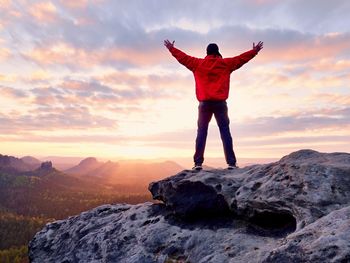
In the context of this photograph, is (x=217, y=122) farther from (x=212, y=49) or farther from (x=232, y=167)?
(x=212, y=49)


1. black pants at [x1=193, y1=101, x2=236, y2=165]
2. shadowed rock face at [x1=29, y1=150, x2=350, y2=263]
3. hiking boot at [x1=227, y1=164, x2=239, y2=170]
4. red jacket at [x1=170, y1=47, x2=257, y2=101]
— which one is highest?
red jacket at [x1=170, y1=47, x2=257, y2=101]

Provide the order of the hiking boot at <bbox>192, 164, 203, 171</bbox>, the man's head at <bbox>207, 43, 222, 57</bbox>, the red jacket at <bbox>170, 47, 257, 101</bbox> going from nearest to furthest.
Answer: the red jacket at <bbox>170, 47, 257, 101</bbox>, the hiking boot at <bbox>192, 164, 203, 171</bbox>, the man's head at <bbox>207, 43, 222, 57</bbox>

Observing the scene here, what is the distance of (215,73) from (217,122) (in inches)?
89.1

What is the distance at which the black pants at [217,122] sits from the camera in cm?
1673

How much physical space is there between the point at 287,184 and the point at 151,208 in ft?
25.1

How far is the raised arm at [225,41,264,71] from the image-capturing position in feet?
55.3

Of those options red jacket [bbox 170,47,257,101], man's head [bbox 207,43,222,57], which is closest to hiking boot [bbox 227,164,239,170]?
red jacket [bbox 170,47,257,101]

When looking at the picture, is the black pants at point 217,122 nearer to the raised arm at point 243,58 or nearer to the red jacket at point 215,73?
the red jacket at point 215,73

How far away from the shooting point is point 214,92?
1664cm

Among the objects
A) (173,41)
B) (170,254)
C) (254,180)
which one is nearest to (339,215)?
(254,180)

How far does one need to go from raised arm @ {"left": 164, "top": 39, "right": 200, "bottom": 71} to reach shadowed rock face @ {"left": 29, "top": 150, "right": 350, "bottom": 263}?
5.05 meters

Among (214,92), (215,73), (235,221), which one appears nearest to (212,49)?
(215,73)

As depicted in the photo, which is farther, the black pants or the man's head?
the man's head

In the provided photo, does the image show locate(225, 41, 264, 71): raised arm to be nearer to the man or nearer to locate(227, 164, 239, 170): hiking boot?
the man
